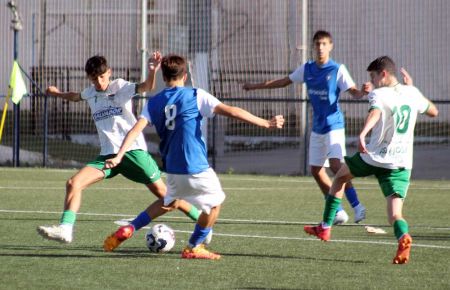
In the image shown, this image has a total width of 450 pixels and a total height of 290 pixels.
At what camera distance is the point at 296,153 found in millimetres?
24984

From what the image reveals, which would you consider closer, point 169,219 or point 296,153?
point 169,219

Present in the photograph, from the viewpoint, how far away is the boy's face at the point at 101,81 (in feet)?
33.0

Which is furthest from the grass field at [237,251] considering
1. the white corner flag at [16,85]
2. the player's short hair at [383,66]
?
the white corner flag at [16,85]

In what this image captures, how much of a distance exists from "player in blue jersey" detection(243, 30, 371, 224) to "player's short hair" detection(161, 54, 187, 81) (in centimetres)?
286

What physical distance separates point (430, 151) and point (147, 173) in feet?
55.4

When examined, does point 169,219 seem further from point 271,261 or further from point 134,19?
point 134,19

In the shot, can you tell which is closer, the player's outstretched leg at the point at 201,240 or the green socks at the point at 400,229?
the green socks at the point at 400,229

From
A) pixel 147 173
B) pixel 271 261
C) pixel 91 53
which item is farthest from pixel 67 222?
pixel 91 53

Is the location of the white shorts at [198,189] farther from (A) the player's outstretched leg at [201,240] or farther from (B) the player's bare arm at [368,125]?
(B) the player's bare arm at [368,125]

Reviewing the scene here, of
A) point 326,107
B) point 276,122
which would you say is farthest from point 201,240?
point 326,107

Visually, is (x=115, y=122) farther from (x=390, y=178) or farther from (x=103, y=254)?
(x=390, y=178)

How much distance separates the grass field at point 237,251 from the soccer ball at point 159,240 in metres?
0.08

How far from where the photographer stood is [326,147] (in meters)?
11.6

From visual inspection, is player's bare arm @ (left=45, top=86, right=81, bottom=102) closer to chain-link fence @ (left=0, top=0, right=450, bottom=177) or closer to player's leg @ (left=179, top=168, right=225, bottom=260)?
player's leg @ (left=179, top=168, right=225, bottom=260)
